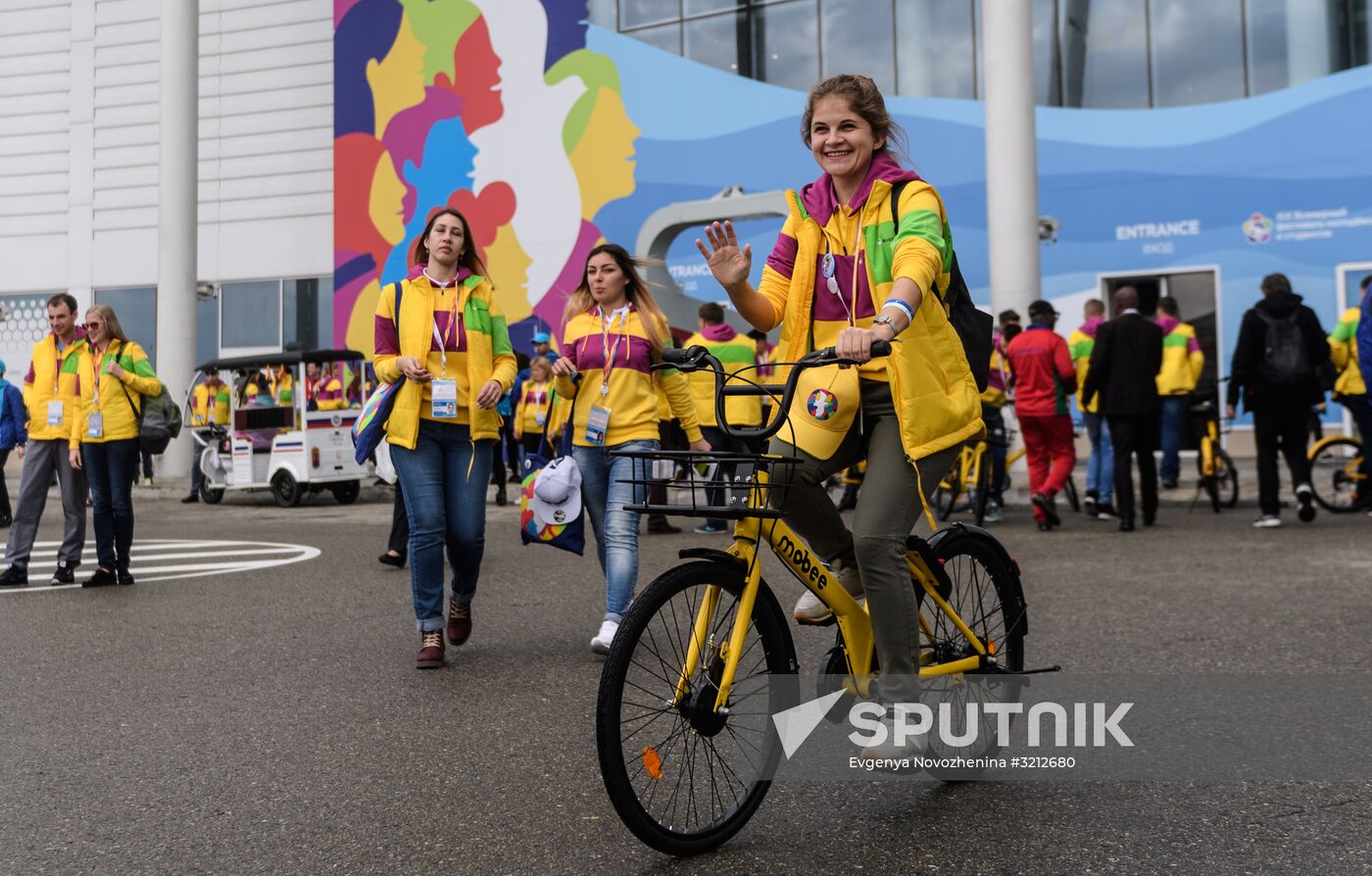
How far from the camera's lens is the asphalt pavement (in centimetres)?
327

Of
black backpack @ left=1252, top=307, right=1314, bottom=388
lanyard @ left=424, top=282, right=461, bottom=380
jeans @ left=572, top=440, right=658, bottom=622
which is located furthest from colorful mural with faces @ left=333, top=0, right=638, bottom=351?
lanyard @ left=424, top=282, right=461, bottom=380

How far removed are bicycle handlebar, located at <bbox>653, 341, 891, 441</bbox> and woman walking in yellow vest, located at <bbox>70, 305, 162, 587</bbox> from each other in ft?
21.4

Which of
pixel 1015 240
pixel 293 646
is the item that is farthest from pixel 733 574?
pixel 1015 240

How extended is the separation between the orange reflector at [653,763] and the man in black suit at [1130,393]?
853 cm

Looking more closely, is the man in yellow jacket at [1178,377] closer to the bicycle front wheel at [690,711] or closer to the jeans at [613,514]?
the jeans at [613,514]

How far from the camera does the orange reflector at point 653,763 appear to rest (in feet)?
10.3

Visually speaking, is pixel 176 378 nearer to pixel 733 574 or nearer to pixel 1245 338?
pixel 1245 338

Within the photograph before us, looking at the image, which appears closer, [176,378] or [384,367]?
[384,367]

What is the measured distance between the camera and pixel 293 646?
629cm

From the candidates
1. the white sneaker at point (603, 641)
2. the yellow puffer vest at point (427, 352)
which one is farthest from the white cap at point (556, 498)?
the white sneaker at point (603, 641)

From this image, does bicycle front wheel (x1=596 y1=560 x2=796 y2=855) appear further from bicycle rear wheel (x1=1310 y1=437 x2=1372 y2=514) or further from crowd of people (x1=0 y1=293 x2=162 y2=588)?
bicycle rear wheel (x1=1310 y1=437 x2=1372 y2=514)

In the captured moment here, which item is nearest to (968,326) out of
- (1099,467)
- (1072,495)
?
(1099,467)

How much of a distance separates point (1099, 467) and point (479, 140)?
18.0 m

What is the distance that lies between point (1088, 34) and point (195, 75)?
52.6 feet
